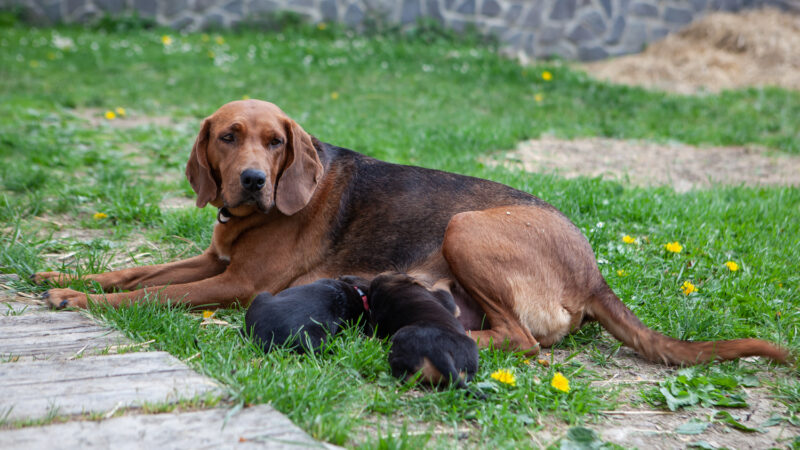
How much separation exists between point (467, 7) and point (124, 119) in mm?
7644

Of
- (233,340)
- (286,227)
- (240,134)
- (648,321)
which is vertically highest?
(240,134)

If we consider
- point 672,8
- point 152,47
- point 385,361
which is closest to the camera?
point 385,361

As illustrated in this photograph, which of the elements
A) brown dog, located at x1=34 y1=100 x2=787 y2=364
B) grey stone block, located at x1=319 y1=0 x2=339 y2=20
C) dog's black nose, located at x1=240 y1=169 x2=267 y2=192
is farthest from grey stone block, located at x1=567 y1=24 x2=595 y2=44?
dog's black nose, located at x1=240 y1=169 x2=267 y2=192

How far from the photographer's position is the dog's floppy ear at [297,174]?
410 centimetres

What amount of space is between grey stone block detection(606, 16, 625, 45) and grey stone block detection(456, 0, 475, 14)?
2811mm

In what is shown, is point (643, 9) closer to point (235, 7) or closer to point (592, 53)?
point (592, 53)

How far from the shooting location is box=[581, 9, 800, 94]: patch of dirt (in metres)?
12.1

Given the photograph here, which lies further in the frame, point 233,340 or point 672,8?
point 672,8

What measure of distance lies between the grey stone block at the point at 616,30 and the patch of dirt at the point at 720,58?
0.47 metres

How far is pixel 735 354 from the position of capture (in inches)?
131

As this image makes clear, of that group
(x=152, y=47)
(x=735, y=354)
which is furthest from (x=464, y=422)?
(x=152, y=47)

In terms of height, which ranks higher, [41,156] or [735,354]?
[41,156]

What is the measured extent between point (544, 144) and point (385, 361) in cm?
539

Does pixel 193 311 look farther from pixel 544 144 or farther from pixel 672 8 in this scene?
pixel 672 8
